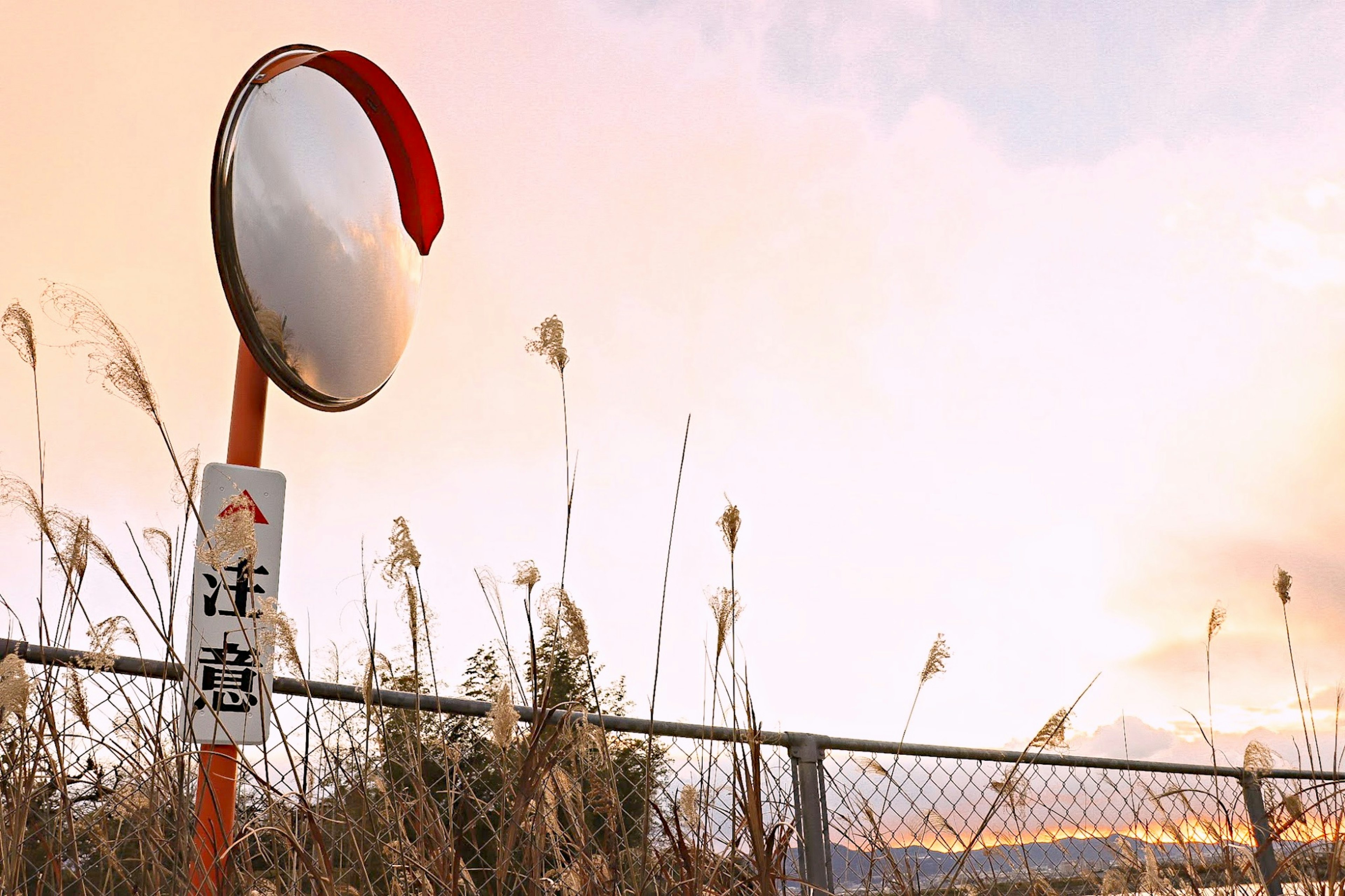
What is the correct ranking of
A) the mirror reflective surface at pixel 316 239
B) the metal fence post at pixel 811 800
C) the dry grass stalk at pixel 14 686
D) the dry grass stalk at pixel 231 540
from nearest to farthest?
the dry grass stalk at pixel 14 686, the dry grass stalk at pixel 231 540, the mirror reflective surface at pixel 316 239, the metal fence post at pixel 811 800

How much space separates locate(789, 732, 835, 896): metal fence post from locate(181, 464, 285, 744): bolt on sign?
56.0 inches

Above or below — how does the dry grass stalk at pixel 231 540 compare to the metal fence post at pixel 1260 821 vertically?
above

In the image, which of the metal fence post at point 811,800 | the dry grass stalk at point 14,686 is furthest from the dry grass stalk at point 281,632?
the metal fence post at point 811,800

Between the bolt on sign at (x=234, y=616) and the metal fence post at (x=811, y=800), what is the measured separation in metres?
1.42

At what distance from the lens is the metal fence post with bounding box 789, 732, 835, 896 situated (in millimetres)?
2537

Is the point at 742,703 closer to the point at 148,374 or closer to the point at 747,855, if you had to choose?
the point at 747,855

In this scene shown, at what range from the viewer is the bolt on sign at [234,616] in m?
1.38

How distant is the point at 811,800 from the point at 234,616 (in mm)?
1660

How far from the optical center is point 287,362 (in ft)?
6.15

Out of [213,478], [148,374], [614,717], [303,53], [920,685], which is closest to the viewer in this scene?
[148,374]

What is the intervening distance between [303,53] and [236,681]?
1283 mm

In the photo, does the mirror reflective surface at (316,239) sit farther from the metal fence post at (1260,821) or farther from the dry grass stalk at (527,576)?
the metal fence post at (1260,821)

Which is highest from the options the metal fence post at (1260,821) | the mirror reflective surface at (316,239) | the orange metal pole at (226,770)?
the mirror reflective surface at (316,239)

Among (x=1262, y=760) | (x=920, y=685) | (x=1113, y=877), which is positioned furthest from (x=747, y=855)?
(x=1262, y=760)
